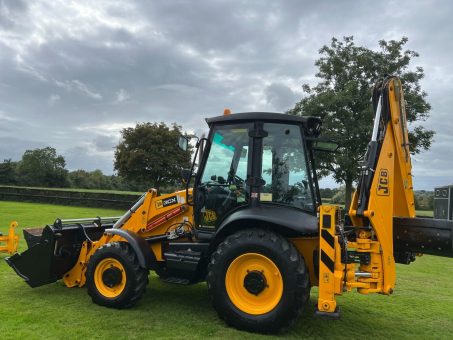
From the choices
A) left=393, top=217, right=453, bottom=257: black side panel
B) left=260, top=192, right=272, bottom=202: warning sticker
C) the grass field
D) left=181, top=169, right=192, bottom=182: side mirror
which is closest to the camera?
left=393, top=217, right=453, bottom=257: black side panel

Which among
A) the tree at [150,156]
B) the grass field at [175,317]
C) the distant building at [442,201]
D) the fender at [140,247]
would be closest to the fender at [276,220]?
the fender at [140,247]

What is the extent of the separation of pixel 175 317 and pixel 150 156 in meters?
29.0

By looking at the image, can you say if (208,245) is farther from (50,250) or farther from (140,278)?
(50,250)

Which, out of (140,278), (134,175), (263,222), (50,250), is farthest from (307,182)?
(134,175)

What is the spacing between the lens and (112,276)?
6312 mm

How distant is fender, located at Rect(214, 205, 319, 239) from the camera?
5.28 metres

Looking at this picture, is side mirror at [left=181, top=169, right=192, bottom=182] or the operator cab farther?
side mirror at [left=181, top=169, right=192, bottom=182]

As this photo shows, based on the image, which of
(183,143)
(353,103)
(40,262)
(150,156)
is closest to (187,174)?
(183,143)

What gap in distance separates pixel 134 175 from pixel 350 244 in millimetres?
31152

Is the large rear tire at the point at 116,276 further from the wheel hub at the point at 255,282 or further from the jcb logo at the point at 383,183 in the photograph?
the jcb logo at the point at 383,183

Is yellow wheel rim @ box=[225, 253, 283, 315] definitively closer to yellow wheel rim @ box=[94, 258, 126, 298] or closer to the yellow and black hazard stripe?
the yellow and black hazard stripe

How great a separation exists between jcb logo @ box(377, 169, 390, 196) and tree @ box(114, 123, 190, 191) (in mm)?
29129

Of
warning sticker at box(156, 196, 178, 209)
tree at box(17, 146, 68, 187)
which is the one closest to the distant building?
warning sticker at box(156, 196, 178, 209)

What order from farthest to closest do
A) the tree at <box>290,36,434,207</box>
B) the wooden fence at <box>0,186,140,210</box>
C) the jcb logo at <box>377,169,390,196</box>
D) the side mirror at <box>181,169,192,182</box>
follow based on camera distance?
1. the wooden fence at <box>0,186,140,210</box>
2. the tree at <box>290,36,434,207</box>
3. the side mirror at <box>181,169,192,182</box>
4. the jcb logo at <box>377,169,390,196</box>
